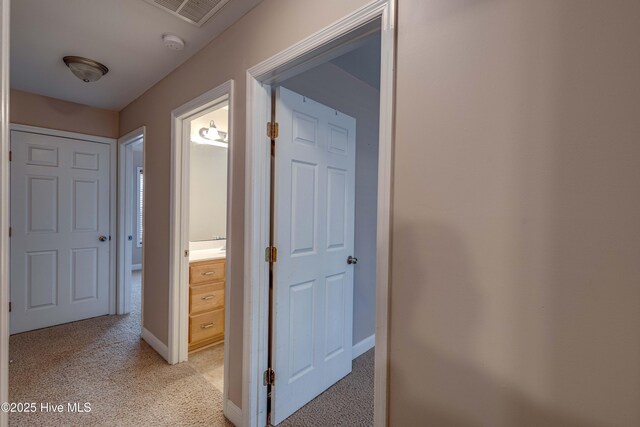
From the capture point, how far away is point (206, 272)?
266 centimetres

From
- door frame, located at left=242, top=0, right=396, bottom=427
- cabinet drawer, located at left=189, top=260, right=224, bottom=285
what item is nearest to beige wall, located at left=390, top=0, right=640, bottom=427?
door frame, located at left=242, top=0, right=396, bottom=427

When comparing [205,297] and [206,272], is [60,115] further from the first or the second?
[205,297]

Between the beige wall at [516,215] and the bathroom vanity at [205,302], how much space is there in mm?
2032

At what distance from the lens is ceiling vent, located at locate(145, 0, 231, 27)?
160cm

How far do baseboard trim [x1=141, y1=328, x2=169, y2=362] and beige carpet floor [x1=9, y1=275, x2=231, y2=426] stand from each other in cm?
4

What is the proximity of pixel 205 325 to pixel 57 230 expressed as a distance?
1.99 m

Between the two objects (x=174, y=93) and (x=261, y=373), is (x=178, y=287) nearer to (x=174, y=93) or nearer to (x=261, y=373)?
(x=261, y=373)

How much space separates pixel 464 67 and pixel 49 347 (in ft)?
12.3

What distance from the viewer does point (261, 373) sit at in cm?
168

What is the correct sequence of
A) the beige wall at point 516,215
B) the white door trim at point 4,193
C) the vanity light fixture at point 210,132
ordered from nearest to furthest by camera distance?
the beige wall at point 516,215 → the white door trim at point 4,193 → the vanity light fixture at point 210,132

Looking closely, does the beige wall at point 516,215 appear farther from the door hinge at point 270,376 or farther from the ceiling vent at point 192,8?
the ceiling vent at point 192,8

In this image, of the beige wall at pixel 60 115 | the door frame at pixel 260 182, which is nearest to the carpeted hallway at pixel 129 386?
the door frame at pixel 260 182

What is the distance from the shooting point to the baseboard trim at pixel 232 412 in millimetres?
1711

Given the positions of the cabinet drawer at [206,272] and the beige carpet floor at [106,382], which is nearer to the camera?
the beige carpet floor at [106,382]
